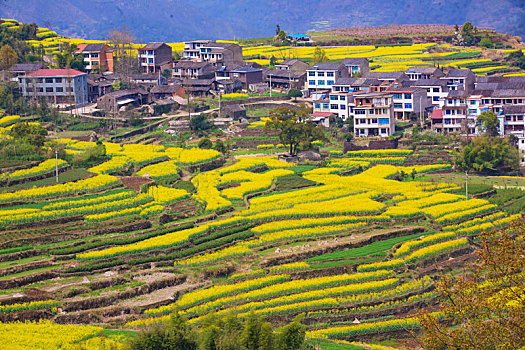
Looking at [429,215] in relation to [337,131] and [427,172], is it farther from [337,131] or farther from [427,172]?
[337,131]

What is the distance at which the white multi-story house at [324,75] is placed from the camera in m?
74.5

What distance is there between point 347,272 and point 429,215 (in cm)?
967

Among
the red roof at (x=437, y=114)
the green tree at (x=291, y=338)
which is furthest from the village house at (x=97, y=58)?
the green tree at (x=291, y=338)

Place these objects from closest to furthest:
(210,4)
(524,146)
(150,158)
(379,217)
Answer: (379,217), (150,158), (524,146), (210,4)

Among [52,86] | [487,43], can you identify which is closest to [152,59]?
[52,86]

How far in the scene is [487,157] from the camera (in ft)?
182

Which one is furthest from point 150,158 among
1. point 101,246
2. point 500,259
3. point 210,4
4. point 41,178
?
point 210,4

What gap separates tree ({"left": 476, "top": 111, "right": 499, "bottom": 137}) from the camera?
5991cm

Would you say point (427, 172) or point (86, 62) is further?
point (86, 62)

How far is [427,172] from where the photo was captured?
56.1m

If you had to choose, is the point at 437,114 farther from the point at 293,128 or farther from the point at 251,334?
the point at 251,334

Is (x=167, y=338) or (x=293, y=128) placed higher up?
(x=293, y=128)

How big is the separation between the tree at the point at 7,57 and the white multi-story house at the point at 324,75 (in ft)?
88.9

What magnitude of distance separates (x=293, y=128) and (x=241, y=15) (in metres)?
87.0
